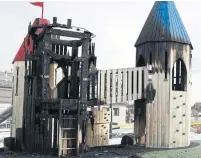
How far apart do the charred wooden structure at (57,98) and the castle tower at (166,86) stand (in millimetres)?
3579

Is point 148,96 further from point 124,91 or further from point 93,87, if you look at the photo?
point 93,87

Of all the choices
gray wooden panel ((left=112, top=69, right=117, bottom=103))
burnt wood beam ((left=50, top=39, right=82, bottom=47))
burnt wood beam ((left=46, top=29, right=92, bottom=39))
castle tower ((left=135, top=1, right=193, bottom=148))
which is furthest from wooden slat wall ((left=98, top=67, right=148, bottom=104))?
burnt wood beam ((left=46, top=29, right=92, bottom=39))

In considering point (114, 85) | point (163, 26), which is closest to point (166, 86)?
point (114, 85)

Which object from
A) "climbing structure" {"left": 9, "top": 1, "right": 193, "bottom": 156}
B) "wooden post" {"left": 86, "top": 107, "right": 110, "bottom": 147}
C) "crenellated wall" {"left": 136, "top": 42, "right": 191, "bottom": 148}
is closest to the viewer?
"climbing structure" {"left": 9, "top": 1, "right": 193, "bottom": 156}

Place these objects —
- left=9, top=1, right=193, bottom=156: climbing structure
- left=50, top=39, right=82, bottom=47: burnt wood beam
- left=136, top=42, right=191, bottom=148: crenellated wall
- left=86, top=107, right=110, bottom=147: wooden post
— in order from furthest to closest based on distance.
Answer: left=86, top=107, right=110, bottom=147: wooden post
left=136, top=42, right=191, bottom=148: crenellated wall
left=50, top=39, right=82, bottom=47: burnt wood beam
left=9, top=1, right=193, bottom=156: climbing structure

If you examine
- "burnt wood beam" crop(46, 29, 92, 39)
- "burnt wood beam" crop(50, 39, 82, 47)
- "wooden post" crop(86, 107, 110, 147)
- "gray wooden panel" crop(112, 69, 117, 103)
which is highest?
"burnt wood beam" crop(46, 29, 92, 39)

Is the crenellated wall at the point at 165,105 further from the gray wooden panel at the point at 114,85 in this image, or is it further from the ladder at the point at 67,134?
the ladder at the point at 67,134

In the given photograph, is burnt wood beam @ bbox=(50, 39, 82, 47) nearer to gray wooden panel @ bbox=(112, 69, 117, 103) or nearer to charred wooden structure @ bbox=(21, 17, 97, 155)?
charred wooden structure @ bbox=(21, 17, 97, 155)

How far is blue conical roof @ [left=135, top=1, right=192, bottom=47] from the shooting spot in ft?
65.1

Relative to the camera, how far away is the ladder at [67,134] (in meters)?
15.4

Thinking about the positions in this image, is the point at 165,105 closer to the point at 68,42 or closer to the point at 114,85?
the point at 114,85

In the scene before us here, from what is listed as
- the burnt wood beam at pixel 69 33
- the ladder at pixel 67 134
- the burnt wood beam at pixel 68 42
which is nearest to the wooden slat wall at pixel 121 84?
the burnt wood beam at pixel 68 42

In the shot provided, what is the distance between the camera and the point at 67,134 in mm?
15641

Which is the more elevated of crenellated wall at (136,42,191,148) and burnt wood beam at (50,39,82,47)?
burnt wood beam at (50,39,82,47)
